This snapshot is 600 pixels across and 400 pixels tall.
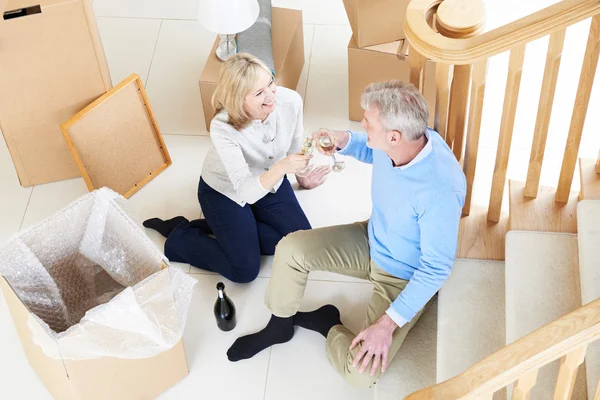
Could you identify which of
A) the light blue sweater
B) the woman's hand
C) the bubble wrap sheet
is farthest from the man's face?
the bubble wrap sheet

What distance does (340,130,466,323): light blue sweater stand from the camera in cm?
264

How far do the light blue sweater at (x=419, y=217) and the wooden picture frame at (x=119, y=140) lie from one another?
50.2 inches

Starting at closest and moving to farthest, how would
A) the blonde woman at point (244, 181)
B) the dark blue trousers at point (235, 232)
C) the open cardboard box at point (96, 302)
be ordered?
the open cardboard box at point (96, 302) → the blonde woman at point (244, 181) → the dark blue trousers at point (235, 232)

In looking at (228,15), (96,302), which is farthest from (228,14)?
(96,302)

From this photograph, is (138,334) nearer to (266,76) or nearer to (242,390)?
(242,390)

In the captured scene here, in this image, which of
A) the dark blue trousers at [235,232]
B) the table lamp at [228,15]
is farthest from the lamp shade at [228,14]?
the dark blue trousers at [235,232]

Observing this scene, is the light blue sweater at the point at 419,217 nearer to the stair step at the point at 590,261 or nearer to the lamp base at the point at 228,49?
the stair step at the point at 590,261

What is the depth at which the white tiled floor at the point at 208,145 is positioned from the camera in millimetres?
3164

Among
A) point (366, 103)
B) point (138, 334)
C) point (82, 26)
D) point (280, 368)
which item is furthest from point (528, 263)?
point (82, 26)

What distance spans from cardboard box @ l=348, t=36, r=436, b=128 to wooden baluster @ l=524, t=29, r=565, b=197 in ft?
2.62

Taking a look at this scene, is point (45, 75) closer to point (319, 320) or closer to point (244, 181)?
point (244, 181)

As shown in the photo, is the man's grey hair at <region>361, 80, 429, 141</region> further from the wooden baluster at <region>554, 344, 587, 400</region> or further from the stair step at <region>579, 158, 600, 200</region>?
the wooden baluster at <region>554, 344, 587, 400</region>

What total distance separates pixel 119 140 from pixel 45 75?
1.42ft

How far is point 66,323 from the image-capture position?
117 inches
